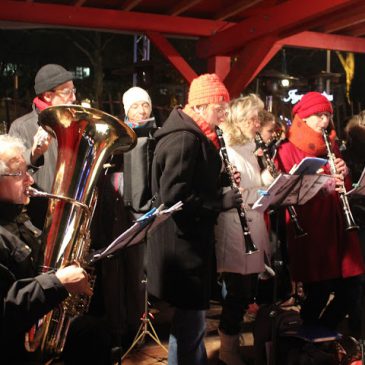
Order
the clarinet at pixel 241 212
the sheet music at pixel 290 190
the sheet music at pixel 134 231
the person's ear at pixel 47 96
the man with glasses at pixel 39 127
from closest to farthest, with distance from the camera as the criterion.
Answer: the sheet music at pixel 134 231
the sheet music at pixel 290 190
the clarinet at pixel 241 212
the man with glasses at pixel 39 127
the person's ear at pixel 47 96

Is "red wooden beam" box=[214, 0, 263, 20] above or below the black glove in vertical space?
above

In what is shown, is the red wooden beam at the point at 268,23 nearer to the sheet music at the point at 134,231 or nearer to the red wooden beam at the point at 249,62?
the red wooden beam at the point at 249,62

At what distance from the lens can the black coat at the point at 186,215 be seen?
348 cm

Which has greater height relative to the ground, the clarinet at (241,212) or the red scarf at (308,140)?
the red scarf at (308,140)

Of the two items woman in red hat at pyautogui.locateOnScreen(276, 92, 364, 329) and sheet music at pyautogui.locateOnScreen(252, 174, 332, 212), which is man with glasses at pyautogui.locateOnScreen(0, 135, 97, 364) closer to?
sheet music at pyautogui.locateOnScreen(252, 174, 332, 212)

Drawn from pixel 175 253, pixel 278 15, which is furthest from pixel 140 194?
pixel 278 15

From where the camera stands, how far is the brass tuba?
2.86 metres

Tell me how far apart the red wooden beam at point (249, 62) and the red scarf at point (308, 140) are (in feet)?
9.41

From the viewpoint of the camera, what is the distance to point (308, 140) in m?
4.56

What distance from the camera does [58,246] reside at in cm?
289

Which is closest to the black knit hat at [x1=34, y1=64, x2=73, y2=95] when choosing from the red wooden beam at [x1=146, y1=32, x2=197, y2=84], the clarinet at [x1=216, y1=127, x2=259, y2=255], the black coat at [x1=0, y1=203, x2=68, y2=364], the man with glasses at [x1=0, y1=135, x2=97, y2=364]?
the clarinet at [x1=216, y1=127, x2=259, y2=255]

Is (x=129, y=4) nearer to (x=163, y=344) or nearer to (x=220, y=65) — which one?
(x=220, y=65)

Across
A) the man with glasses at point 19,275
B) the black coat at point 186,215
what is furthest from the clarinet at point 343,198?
the man with glasses at point 19,275

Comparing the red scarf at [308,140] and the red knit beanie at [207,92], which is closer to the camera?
the red knit beanie at [207,92]
